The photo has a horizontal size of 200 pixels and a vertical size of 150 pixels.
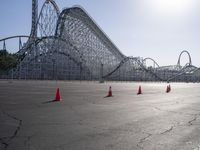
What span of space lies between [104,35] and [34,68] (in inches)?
902

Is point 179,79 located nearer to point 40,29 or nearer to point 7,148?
point 40,29

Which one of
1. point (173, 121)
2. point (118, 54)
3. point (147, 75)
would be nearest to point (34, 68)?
point (118, 54)

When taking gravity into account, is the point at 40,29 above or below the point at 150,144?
above

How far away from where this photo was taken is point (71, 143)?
6.71m

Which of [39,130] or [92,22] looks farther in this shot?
[92,22]

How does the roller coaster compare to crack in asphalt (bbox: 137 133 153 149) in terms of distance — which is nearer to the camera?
crack in asphalt (bbox: 137 133 153 149)

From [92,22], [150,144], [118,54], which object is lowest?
[150,144]

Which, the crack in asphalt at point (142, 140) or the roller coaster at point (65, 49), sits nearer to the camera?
the crack in asphalt at point (142, 140)

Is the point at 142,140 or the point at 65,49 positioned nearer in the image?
the point at 142,140

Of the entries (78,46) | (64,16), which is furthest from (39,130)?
(78,46)

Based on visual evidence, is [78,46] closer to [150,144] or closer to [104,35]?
[104,35]

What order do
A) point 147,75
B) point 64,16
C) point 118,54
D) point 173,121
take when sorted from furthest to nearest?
point 147,75
point 118,54
point 64,16
point 173,121

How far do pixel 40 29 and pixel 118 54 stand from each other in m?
29.8

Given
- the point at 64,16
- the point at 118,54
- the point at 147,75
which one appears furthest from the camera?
the point at 147,75
